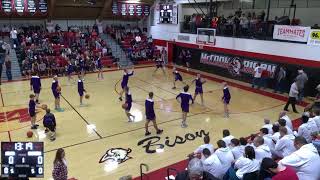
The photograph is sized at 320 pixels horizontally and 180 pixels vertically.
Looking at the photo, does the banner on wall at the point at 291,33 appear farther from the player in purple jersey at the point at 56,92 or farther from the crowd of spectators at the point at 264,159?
the player in purple jersey at the point at 56,92

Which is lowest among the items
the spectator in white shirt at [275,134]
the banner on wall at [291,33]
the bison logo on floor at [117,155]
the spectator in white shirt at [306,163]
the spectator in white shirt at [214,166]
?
the bison logo on floor at [117,155]

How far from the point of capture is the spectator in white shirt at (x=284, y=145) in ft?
24.4

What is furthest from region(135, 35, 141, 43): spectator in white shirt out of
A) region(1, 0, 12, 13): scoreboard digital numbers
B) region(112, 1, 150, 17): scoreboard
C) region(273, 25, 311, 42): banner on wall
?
region(273, 25, 311, 42): banner on wall

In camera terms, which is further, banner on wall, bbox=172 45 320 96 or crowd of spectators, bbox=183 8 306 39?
crowd of spectators, bbox=183 8 306 39

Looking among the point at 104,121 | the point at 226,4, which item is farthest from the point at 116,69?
the point at 104,121

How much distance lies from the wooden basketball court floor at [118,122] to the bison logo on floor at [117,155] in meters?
0.13

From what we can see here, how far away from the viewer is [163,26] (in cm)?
2878

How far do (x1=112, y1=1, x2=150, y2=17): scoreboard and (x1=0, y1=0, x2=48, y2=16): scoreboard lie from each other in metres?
6.57

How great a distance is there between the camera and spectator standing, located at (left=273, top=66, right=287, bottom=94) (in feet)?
57.8

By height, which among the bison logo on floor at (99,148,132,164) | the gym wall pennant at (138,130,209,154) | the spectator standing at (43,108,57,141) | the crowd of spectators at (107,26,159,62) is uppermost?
the crowd of spectators at (107,26,159,62)

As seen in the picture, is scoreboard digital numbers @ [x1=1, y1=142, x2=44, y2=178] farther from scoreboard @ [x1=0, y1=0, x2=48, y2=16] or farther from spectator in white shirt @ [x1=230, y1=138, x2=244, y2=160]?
scoreboard @ [x1=0, y1=0, x2=48, y2=16]

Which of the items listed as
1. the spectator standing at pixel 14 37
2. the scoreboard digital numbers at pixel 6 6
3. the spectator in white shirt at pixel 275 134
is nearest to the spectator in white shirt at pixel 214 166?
the spectator in white shirt at pixel 275 134

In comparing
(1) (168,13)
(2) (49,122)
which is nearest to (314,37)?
(2) (49,122)

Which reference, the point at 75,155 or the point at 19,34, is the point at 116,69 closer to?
the point at 19,34
